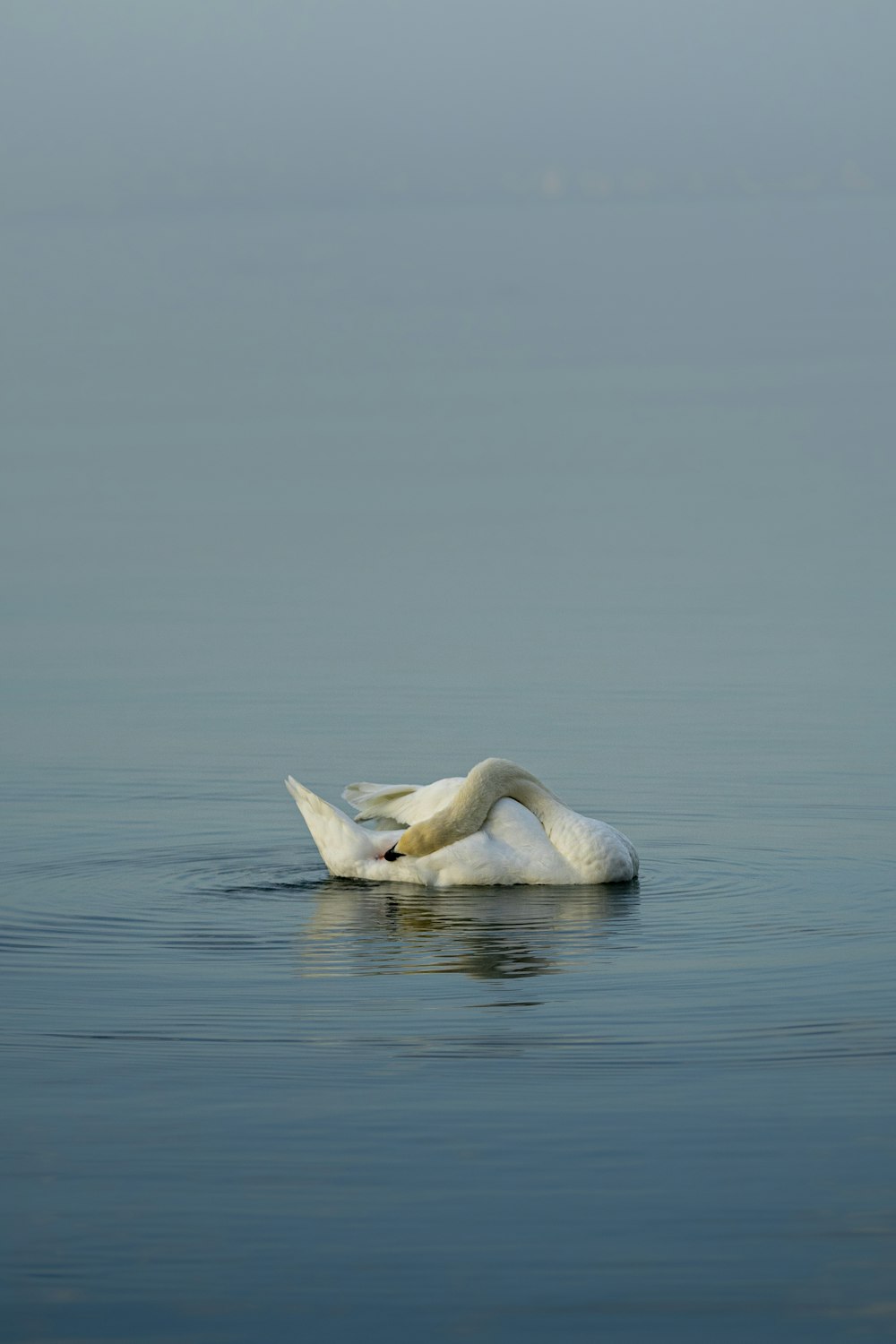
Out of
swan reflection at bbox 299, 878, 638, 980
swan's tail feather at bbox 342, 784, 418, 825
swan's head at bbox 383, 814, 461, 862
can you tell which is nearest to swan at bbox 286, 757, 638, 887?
swan's head at bbox 383, 814, 461, 862

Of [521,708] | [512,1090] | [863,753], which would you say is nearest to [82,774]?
[521,708]

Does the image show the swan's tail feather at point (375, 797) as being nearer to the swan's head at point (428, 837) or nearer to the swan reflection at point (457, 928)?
the swan's head at point (428, 837)

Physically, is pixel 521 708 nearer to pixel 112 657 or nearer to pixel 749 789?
pixel 749 789

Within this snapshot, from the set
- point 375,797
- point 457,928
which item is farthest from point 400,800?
point 457,928

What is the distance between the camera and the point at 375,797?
15070mm

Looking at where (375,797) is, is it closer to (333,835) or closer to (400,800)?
(400,800)

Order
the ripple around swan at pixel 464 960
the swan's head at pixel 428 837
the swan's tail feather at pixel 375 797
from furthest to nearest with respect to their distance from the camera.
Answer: the swan's tail feather at pixel 375 797 < the swan's head at pixel 428 837 < the ripple around swan at pixel 464 960

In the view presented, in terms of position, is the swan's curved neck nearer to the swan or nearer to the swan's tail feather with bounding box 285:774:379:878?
the swan

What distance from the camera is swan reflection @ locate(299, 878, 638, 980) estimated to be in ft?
37.6

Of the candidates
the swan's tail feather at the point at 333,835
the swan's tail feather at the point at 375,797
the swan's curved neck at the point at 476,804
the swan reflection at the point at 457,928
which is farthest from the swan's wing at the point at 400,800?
the swan reflection at the point at 457,928

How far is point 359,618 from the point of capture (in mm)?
27312

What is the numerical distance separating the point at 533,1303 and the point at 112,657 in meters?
18.3

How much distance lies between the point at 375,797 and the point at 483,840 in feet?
3.79

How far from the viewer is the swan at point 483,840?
45.5 feet
